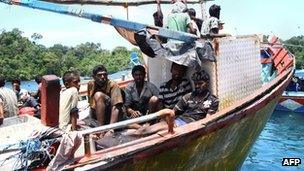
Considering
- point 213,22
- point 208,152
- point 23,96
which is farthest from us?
point 23,96

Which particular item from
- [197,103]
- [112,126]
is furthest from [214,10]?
[112,126]

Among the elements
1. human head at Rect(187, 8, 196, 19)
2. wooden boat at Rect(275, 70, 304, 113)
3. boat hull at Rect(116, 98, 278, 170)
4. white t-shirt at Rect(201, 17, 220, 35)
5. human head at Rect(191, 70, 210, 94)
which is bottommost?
wooden boat at Rect(275, 70, 304, 113)

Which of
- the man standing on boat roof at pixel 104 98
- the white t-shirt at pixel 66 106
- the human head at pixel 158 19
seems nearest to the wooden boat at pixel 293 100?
the human head at pixel 158 19

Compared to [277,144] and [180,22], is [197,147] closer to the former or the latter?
[180,22]

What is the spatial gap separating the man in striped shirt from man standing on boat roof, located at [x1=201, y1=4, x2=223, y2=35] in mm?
1146

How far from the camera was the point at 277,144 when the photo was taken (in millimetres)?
13766

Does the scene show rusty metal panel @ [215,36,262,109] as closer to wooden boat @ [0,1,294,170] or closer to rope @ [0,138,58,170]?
wooden boat @ [0,1,294,170]

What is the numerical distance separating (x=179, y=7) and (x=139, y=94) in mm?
2196

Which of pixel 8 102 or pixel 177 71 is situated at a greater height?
pixel 177 71

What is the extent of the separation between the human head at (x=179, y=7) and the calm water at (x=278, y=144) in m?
4.73


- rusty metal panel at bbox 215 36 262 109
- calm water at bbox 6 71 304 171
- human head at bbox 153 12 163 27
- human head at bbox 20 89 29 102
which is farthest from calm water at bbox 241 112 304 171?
human head at bbox 20 89 29 102

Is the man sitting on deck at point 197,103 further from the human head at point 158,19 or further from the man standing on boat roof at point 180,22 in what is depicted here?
the human head at point 158,19

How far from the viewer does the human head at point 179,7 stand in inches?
293

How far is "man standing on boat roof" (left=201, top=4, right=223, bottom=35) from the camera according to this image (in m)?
6.91
